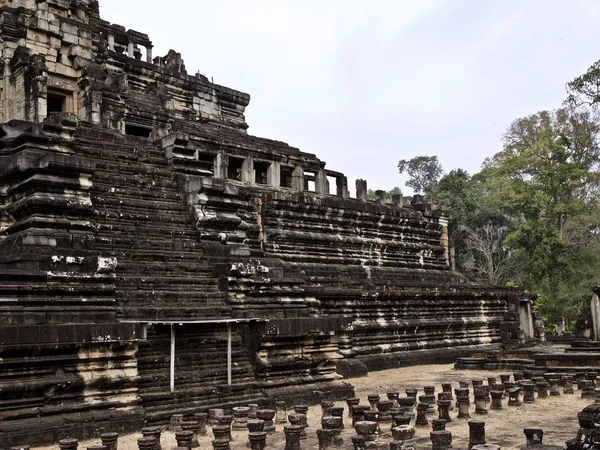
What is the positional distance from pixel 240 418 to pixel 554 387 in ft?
23.7

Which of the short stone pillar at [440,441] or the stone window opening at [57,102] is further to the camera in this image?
the stone window opening at [57,102]

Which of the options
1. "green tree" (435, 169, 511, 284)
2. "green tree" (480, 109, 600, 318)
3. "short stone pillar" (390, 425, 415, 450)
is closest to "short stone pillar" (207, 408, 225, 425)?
"short stone pillar" (390, 425, 415, 450)

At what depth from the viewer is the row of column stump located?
8547 mm

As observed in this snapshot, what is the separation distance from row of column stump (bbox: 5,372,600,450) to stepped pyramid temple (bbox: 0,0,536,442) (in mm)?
1019

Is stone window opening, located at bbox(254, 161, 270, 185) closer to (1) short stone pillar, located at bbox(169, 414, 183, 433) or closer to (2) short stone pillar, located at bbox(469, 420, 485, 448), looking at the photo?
(1) short stone pillar, located at bbox(169, 414, 183, 433)

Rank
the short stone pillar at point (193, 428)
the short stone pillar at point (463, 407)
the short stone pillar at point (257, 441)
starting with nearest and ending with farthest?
the short stone pillar at point (257, 441)
the short stone pillar at point (193, 428)
the short stone pillar at point (463, 407)

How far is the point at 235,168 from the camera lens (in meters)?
23.8

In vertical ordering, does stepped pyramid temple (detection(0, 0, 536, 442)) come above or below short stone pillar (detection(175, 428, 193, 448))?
above

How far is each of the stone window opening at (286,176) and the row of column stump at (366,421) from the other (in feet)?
39.6

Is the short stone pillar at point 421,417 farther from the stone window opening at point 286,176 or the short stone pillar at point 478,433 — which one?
the stone window opening at point 286,176

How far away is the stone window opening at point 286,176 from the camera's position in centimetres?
2380

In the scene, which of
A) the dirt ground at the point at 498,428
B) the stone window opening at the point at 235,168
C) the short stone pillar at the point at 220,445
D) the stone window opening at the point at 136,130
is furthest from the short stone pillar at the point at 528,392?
the stone window opening at the point at 136,130

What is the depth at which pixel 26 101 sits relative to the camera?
64.8 ft

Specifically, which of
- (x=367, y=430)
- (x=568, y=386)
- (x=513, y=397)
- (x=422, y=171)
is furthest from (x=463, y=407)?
(x=422, y=171)
